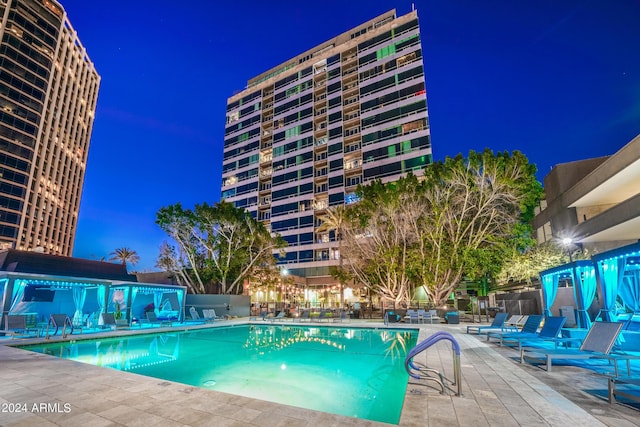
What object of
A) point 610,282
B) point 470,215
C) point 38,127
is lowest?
point 610,282

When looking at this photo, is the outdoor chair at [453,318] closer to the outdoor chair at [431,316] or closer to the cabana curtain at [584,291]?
the outdoor chair at [431,316]

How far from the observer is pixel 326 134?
1801 inches

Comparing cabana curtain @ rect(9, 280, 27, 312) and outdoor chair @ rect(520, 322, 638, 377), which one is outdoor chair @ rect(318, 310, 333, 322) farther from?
outdoor chair @ rect(520, 322, 638, 377)

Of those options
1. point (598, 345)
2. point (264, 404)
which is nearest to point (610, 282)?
point (598, 345)

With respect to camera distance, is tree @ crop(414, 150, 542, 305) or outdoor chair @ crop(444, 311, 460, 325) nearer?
outdoor chair @ crop(444, 311, 460, 325)

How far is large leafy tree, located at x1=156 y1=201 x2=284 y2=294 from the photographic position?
2548 cm

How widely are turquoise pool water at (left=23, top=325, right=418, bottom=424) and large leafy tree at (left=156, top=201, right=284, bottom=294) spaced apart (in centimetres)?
1141

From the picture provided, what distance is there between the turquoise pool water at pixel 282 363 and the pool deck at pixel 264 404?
1.35 meters

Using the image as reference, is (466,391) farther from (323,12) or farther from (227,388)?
(323,12)

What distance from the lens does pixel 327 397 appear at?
6.11 metres

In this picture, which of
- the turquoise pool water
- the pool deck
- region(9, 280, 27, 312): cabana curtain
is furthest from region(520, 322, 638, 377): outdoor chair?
region(9, 280, 27, 312): cabana curtain

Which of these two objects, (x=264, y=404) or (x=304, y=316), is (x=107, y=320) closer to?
(x=304, y=316)

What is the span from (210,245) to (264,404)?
23390mm

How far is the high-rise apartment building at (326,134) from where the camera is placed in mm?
39594
